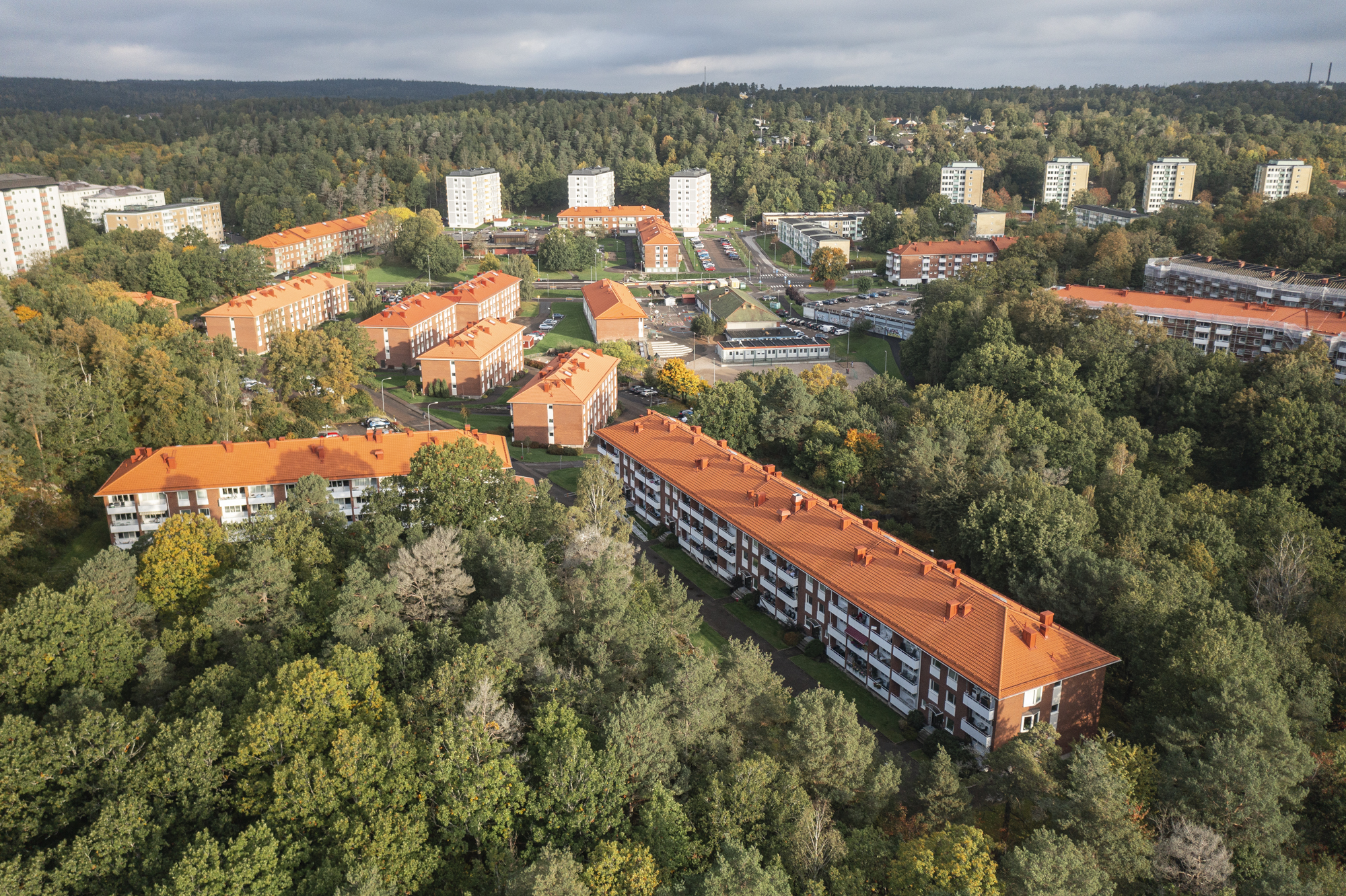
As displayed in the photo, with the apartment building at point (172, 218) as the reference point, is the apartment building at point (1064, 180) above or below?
above

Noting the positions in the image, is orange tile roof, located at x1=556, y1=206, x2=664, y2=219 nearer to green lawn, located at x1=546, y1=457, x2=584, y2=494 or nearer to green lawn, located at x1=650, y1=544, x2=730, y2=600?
green lawn, located at x1=546, y1=457, x2=584, y2=494

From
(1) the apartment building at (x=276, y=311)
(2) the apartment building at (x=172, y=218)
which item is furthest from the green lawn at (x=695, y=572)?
(2) the apartment building at (x=172, y=218)

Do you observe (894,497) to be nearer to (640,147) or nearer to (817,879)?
(817,879)

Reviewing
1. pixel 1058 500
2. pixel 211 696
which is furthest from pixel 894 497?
pixel 211 696

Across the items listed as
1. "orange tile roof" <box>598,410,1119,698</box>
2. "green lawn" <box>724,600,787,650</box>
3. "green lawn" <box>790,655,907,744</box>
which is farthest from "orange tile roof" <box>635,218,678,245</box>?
"green lawn" <box>790,655,907,744</box>

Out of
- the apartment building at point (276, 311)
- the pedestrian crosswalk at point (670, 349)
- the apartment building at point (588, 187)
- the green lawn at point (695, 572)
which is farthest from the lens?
the apartment building at point (588, 187)

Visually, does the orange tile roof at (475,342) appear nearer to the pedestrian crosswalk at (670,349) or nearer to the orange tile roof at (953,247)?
the pedestrian crosswalk at (670,349)

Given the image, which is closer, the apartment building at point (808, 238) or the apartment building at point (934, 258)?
the apartment building at point (934, 258)
